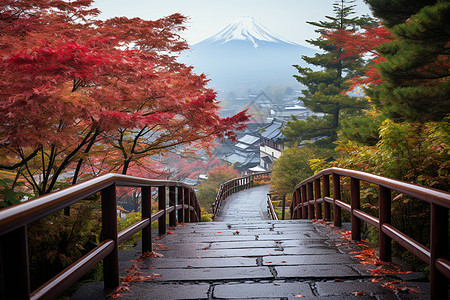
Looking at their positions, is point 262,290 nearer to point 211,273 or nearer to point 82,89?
point 211,273

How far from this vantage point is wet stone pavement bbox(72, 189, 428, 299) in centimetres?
242

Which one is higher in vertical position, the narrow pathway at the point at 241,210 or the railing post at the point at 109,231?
the railing post at the point at 109,231

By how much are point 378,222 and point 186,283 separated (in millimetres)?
1813

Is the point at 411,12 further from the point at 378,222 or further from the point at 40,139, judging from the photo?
the point at 40,139

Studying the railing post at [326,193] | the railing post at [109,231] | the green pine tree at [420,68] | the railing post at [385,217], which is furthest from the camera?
the railing post at [326,193]

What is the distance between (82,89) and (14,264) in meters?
3.87

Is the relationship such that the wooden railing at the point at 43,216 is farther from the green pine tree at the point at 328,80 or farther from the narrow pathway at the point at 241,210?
the green pine tree at the point at 328,80

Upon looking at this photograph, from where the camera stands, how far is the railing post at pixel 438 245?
6.53 ft

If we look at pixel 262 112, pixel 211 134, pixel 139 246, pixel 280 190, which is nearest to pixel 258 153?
pixel 262 112

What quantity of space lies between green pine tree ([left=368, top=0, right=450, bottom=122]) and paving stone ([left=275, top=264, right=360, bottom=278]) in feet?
11.6

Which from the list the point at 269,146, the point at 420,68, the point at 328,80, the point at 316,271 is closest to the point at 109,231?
the point at 316,271

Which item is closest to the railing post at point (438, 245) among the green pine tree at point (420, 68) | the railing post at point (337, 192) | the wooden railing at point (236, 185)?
the railing post at point (337, 192)

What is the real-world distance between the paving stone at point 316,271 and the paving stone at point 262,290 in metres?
0.21

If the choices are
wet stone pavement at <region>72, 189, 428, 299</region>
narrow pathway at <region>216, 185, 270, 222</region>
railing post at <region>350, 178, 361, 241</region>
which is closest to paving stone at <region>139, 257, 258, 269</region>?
wet stone pavement at <region>72, 189, 428, 299</region>
